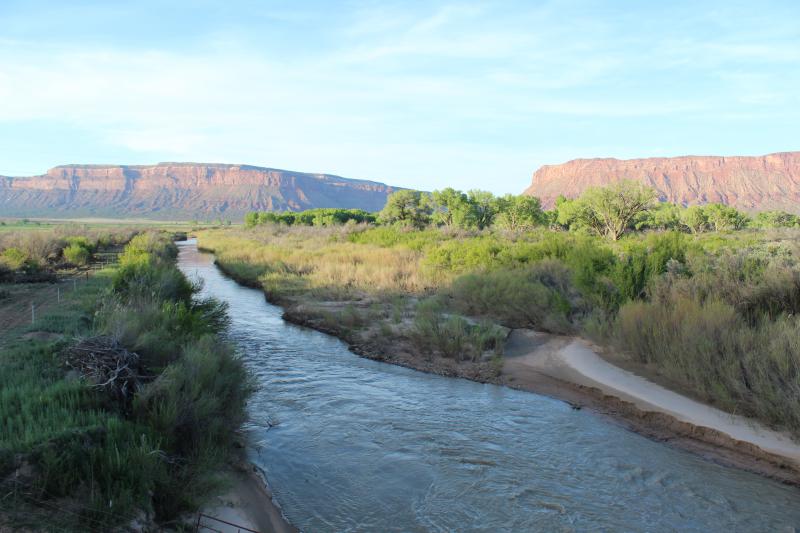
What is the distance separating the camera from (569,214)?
44375mm

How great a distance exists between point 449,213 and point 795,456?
1928 inches

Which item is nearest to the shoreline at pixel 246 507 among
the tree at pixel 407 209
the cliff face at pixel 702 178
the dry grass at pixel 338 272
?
the dry grass at pixel 338 272

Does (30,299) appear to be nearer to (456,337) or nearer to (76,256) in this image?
(456,337)

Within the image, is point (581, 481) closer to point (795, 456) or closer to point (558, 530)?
point (558, 530)

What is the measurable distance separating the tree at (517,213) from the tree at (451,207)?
3262 millimetres

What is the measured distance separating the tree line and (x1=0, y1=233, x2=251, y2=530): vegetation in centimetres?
3492

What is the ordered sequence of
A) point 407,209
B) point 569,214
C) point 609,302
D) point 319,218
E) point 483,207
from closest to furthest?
point 609,302 < point 569,214 < point 483,207 < point 407,209 < point 319,218

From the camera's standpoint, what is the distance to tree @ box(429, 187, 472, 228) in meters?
51.9

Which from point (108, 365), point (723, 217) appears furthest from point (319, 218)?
point (108, 365)

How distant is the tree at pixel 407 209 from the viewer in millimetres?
58344

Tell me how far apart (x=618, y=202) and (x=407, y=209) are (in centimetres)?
2573

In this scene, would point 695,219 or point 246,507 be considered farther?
point 695,219

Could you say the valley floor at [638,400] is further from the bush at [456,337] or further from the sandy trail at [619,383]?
the bush at [456,337]

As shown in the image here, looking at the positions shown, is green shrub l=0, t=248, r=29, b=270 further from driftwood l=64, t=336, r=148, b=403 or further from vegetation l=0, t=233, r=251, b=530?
driftwood l=64, t=336, r=148, b=403
